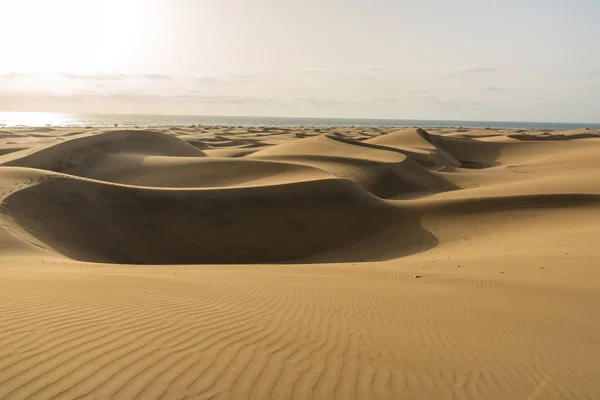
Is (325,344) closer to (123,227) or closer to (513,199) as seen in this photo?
(123,227)

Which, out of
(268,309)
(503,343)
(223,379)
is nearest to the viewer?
(223,379)

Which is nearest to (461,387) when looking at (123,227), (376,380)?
(376,380)

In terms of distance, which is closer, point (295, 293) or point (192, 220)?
point (295, 293)

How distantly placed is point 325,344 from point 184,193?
638 inches

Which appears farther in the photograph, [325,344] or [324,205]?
[324,205]

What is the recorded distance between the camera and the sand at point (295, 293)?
14.3ft

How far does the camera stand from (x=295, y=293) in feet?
27.1

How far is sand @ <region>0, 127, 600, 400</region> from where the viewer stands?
436 cm

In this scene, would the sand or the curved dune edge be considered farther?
the curved dune edge

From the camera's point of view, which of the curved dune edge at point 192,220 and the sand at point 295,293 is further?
the curved dune edge at point 192,220

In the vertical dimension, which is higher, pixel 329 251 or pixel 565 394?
pixel 565 394

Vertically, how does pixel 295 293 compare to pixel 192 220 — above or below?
above

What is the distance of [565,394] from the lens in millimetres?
4641

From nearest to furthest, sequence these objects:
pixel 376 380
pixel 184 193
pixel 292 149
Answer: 1. pixel 376 380
2. pixel 184 193
3. pixel 292 149
